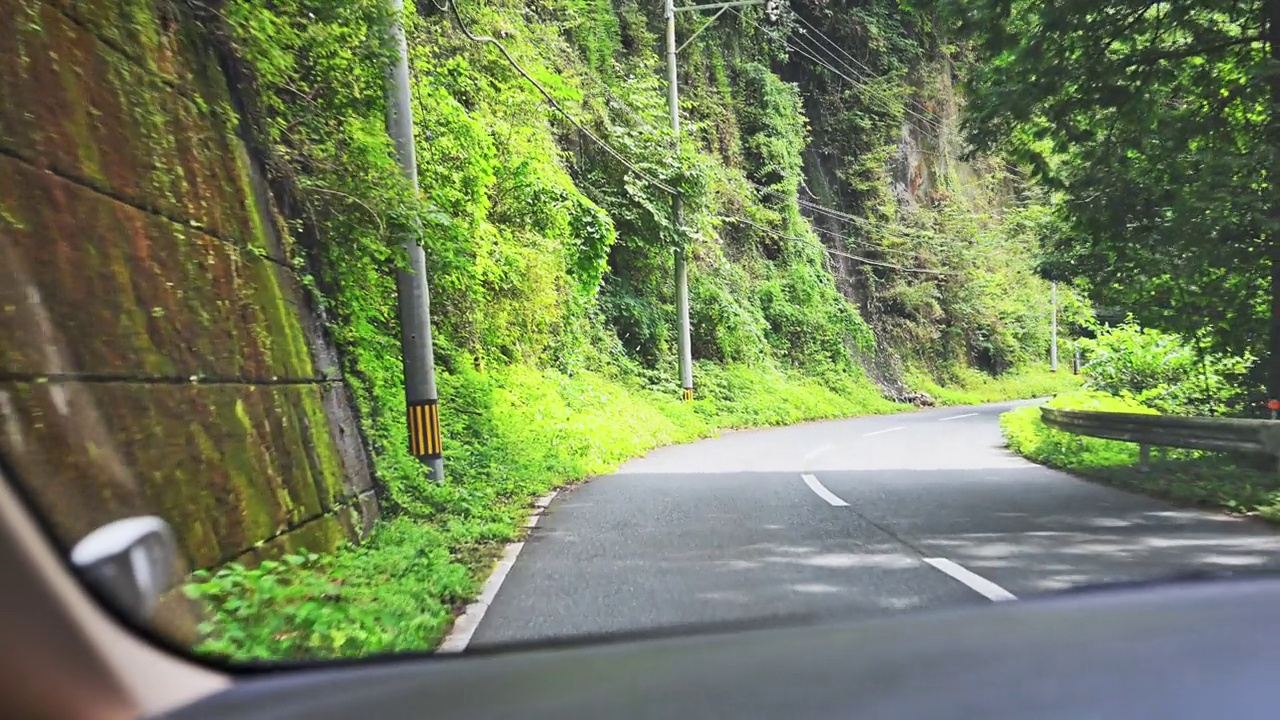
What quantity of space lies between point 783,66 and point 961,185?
13.3 meters

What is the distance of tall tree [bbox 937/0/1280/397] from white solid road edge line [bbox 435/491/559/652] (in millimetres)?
7155

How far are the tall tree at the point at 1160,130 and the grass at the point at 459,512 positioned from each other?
7107 millimetres

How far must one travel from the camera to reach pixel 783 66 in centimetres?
3600

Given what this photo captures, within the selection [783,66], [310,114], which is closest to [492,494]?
[310,114]

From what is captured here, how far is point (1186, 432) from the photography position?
10.3 metres

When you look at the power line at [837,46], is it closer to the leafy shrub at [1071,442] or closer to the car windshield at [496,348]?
the car windshield at [496,348]

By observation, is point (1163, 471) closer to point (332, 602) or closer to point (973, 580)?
point (973, 580)

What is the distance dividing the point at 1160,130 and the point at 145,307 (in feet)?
34.1

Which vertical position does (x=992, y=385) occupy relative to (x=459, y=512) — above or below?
above

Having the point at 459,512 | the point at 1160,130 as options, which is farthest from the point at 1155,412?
the point at 459,512

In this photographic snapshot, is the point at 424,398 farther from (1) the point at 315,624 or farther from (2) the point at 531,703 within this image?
(2) the point at 531,703

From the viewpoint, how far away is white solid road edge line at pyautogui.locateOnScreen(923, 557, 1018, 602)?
537 cm

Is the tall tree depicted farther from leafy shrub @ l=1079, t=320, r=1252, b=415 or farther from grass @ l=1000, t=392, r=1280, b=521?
leafy shrub @ l=1079, t=320, r=1252, b=415

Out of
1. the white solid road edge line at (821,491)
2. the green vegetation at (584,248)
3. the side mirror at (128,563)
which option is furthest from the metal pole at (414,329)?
the side mirror at (128,563)
